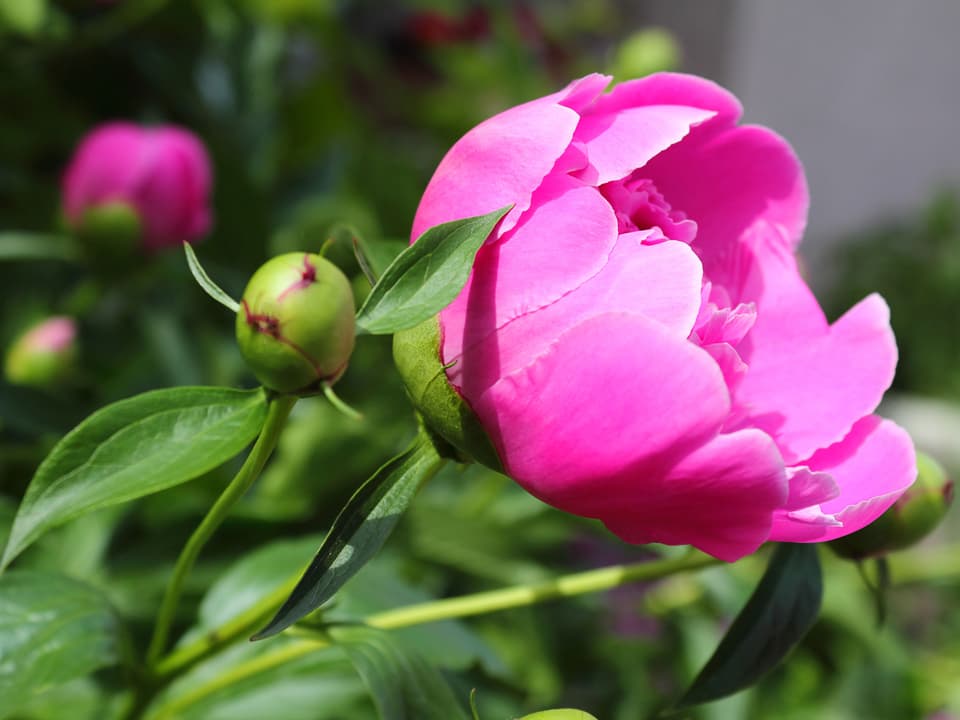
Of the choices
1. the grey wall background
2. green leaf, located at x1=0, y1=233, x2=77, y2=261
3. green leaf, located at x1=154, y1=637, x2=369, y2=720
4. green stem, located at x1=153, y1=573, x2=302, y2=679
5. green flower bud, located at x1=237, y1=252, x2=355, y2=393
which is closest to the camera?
green flower bud, located at x1=237, y1=252, x2=355, y2=393

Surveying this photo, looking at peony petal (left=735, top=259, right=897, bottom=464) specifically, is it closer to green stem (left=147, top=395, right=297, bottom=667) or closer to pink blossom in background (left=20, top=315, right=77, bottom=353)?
green stem (left=147, top=395, right=297, bottom=667)

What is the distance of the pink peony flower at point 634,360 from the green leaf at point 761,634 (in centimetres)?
6

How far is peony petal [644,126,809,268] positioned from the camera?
418 mm

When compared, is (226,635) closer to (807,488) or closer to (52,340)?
(807,488)

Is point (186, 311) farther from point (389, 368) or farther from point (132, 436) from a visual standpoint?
point (132, 436)

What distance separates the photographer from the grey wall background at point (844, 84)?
318 centimetres

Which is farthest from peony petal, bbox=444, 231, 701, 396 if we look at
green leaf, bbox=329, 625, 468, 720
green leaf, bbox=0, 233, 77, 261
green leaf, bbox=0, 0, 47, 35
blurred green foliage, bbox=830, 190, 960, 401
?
blurred green foliage, bbox=830, 190, 960, 401

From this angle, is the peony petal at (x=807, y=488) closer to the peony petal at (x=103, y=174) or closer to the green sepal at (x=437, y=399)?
the green sepal at (x=437, y=399)

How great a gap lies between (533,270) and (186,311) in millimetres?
638

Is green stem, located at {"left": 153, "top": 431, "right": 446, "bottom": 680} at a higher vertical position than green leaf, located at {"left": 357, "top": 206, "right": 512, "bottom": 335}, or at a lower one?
lower

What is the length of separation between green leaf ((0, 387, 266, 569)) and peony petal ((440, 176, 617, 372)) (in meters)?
0.08

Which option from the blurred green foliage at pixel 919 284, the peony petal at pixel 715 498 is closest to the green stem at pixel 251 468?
the peony petal at pixel 715 498

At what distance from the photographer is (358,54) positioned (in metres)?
1.49

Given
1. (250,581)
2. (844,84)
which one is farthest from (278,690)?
(844,84)
